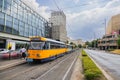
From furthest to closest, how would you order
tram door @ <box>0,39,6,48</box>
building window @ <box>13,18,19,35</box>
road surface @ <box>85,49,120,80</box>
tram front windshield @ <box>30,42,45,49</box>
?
building window @ <box>13,18,19,35</box>, tram door @ <box>0,39,6,48</box>, tram front windshield @ <box>30,42,45,49</box>, road surface @ <box>85,49,120,80</box>

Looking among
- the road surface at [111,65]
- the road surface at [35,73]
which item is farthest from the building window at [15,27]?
the road surface at [35,73]

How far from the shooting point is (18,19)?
49.2 m

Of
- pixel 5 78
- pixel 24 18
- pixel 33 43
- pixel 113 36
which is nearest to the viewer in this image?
pixel 5 78

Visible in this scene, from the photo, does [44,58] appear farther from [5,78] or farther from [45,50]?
[5,78]

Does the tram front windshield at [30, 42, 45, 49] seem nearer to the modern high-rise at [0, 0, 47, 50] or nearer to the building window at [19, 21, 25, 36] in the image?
the modern high-rise at [0, 0, 47, 50]

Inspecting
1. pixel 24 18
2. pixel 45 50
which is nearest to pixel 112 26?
pixel 24 18

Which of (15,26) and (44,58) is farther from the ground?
(15,26)

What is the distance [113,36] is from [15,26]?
292 feet

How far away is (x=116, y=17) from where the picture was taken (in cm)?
13200

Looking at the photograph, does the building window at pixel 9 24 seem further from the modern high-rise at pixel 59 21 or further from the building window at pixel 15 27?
the modern high-rise at pixel 59 21

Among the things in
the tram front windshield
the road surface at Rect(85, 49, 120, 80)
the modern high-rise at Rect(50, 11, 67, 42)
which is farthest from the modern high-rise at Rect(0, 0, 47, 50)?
the road surface at Rect(85, 49, 120, 80)

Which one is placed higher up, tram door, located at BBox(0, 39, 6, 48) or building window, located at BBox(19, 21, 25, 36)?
building window, located at BBox(19, 21, 25, 36)

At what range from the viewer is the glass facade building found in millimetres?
41562

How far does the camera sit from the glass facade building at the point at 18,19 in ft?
136
